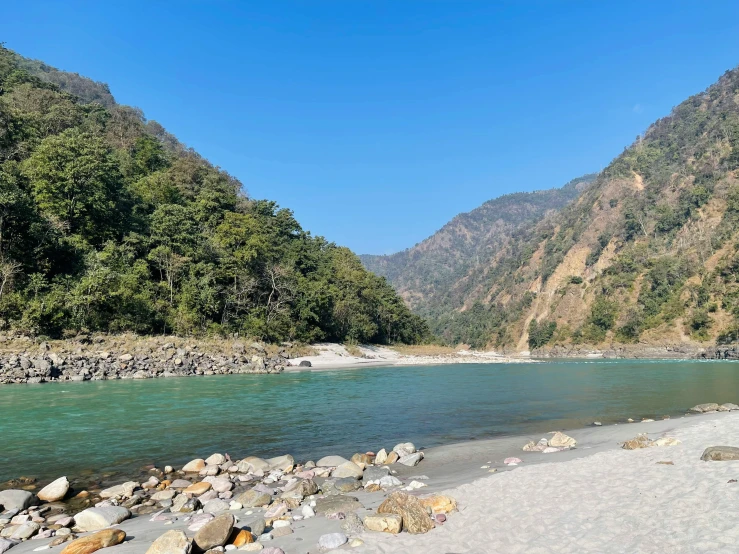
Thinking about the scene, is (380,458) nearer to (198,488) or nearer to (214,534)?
(198,488)

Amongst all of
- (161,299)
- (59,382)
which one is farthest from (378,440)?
(161,299)

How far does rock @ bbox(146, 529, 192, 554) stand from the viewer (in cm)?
498

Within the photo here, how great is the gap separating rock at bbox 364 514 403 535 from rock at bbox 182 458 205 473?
5.62m

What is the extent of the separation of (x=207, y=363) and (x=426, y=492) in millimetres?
30563

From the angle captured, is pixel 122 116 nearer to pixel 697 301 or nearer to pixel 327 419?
pixel 327 419

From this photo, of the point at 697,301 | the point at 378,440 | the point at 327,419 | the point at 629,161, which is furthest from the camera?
the point at 629,161

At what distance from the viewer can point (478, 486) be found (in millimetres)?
7613

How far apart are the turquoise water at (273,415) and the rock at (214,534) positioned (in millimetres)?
5619

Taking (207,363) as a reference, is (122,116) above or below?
above

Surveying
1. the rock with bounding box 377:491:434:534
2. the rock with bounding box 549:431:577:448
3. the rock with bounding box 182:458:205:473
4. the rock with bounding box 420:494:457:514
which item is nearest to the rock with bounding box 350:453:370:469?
the rock with bounding box 182:458:205:473

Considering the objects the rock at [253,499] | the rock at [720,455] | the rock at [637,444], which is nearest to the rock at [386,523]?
the rock at [253,499]

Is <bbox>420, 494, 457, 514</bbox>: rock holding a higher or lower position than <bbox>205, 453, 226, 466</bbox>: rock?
higher

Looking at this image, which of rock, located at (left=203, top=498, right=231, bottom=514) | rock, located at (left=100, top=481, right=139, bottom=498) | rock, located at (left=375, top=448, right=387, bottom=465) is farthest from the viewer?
rock, located at (left=375, top=448, right=387, bottom=465)

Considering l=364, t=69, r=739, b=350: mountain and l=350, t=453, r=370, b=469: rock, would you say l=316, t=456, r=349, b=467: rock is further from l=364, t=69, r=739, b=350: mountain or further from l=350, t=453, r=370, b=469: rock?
l=364, t=69, r=739, b=350: mountain
